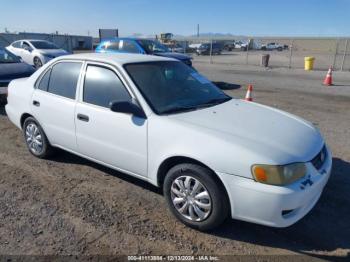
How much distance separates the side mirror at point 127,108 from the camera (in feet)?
11.5

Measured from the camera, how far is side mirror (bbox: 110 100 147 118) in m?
3.51

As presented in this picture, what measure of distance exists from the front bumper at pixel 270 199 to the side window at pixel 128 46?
415 inches

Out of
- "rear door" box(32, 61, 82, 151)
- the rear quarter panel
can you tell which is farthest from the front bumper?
the rear quarter panel

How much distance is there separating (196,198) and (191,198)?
62 millimetres

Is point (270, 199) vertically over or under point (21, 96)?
under

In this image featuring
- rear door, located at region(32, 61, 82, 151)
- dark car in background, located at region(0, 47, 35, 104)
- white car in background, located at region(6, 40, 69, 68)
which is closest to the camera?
rear door, located at region(32, 61, 82, 151)

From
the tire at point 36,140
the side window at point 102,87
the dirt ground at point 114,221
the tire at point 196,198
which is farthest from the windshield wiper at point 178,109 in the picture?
the tire at point 36,140

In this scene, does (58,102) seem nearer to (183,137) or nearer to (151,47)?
(183,137)

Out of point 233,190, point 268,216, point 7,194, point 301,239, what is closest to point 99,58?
point 7,194

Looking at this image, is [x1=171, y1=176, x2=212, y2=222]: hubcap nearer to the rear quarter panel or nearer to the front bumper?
the front bumper

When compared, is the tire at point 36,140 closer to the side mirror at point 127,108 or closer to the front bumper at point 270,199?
the side mirror at point 127,108

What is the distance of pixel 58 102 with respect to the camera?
4414 millimetres

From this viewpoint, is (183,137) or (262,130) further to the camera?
(262,130)

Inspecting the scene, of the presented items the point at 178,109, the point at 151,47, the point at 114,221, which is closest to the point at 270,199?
the point at 178,109
